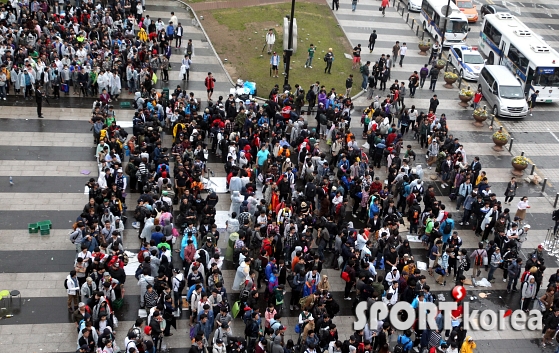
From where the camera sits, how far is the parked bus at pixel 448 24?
136 ft

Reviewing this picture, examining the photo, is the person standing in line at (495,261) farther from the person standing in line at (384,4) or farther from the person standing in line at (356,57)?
the person standing in line at (384,4)

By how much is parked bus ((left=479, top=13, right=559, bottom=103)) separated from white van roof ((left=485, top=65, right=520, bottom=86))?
3.76 feet

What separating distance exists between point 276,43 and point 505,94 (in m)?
12.4

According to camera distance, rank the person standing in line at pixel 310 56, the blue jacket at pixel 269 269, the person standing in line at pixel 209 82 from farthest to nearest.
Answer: the person standing in line at pixel 310 56
the person standing in line at pixel 209 82
the blue jacket at pixel 269 269

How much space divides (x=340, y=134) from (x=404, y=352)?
1091 centimetres

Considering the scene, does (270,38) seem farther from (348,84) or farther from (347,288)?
(347,288)

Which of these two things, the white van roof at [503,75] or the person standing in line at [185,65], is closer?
the person standing in line at [185,65]

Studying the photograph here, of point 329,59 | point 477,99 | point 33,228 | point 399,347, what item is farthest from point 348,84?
point 399,347

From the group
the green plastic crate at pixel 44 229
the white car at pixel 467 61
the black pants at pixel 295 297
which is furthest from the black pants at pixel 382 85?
the green plastic crate at pixel 44 229

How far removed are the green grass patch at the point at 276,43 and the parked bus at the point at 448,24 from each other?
17.8 ft

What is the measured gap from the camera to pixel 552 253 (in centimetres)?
2567

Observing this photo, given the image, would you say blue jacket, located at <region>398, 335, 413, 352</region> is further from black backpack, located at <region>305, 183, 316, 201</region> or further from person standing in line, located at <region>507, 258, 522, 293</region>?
black backpack, located at <region>305, 183, 316, 201</region>

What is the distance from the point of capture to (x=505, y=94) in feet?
115

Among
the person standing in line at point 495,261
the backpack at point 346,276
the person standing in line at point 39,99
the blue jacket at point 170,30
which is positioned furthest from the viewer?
the blue jacket at point 170,30
